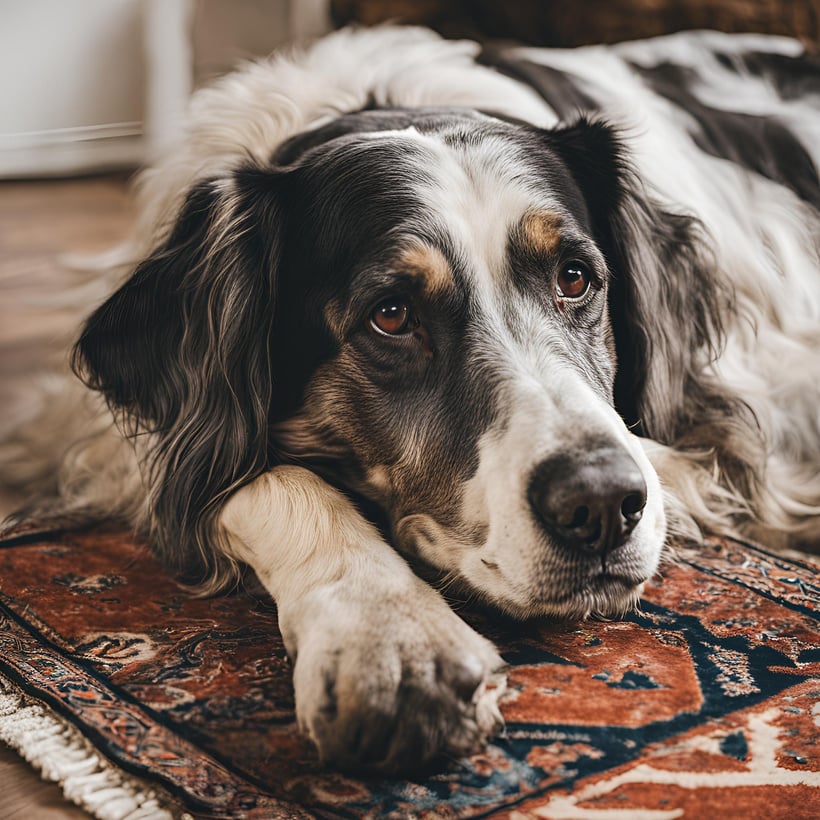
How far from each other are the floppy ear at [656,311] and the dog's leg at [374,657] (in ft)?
2.52

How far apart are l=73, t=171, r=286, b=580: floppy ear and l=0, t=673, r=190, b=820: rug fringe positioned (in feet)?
1.41

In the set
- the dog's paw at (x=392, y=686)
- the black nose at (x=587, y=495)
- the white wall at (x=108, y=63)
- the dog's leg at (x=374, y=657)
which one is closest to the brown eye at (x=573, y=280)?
the black nose at (x=587, y=495)

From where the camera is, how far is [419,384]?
5.66ft

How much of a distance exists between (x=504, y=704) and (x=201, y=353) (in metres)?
0.85

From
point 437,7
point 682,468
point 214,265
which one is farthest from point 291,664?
point 437,7

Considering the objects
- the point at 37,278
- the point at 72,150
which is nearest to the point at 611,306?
the point at 37,278

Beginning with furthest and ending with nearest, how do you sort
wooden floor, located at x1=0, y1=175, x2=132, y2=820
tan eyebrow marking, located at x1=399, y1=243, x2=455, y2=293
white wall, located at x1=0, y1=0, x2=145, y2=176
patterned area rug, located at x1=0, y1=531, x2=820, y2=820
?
white wall, located at x1=0, y1=0, x2=145, y2=176
tan eyebrow marking, located at x1=399, y1=243, x2=455, y2=293
wooden floor, located at x1=0, y1=175, x2=132, y2=820
patterned area rug, located at x1=0, y1=531, x2=820, y2=820

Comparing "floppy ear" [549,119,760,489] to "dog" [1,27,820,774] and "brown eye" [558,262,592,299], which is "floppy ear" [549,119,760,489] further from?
"brown eye" [558,262,592,299]

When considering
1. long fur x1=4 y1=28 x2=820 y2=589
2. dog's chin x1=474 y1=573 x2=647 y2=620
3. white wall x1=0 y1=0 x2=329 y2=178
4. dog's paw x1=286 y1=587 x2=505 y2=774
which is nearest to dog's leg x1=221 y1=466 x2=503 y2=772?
dog's paw x1=286 y1=587 x2=505 y2=774

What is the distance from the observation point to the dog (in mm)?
1450

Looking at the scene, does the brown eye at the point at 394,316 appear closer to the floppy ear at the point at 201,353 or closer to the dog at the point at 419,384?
the dog at the point at 419,384

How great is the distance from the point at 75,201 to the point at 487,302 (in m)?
4.84

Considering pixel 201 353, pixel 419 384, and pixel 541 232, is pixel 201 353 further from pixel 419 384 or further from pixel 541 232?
pixel 541 232

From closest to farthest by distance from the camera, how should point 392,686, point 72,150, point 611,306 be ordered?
1. point 392,686
2. point 611,306
3. point 72,150
